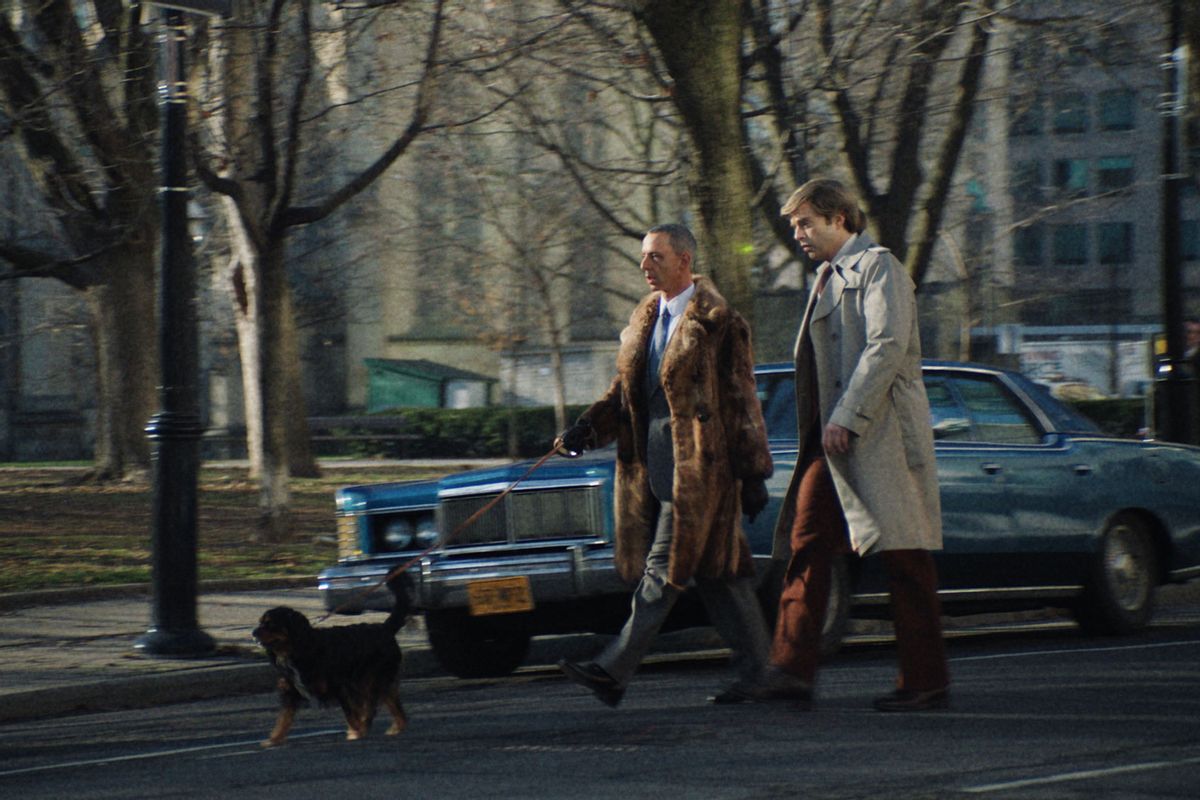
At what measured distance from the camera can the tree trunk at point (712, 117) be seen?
1280 centimetres

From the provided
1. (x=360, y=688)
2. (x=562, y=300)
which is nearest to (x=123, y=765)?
(x=360, y=688)

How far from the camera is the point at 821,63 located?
789 inches

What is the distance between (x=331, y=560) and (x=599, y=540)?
725cm

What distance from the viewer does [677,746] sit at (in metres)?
6.00

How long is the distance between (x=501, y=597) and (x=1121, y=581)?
378 centimetres

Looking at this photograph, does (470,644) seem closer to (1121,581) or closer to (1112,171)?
(1121,581)

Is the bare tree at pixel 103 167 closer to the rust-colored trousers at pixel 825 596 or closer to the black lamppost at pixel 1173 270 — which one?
the black lamppost at pixel 1173 270

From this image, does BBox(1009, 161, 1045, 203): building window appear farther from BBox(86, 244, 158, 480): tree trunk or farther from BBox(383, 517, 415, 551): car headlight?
BBox(383, 517, 415, 551): car headlight

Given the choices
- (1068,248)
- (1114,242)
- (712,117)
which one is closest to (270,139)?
(712,117)

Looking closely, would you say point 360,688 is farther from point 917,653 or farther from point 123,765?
point 917,653

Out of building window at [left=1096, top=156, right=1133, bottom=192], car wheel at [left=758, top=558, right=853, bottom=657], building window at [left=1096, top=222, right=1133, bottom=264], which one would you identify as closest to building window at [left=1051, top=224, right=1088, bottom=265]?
building window at [left=1096, top=222, right=1133, bottom=264]

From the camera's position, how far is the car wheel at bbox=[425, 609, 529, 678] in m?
8.80

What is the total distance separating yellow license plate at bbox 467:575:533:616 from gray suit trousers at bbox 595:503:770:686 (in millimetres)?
1238

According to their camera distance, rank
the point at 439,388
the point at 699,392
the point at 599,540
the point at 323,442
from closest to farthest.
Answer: the point at 699,392, the point at 599,540, the point at 323,442, the point at 439,388
